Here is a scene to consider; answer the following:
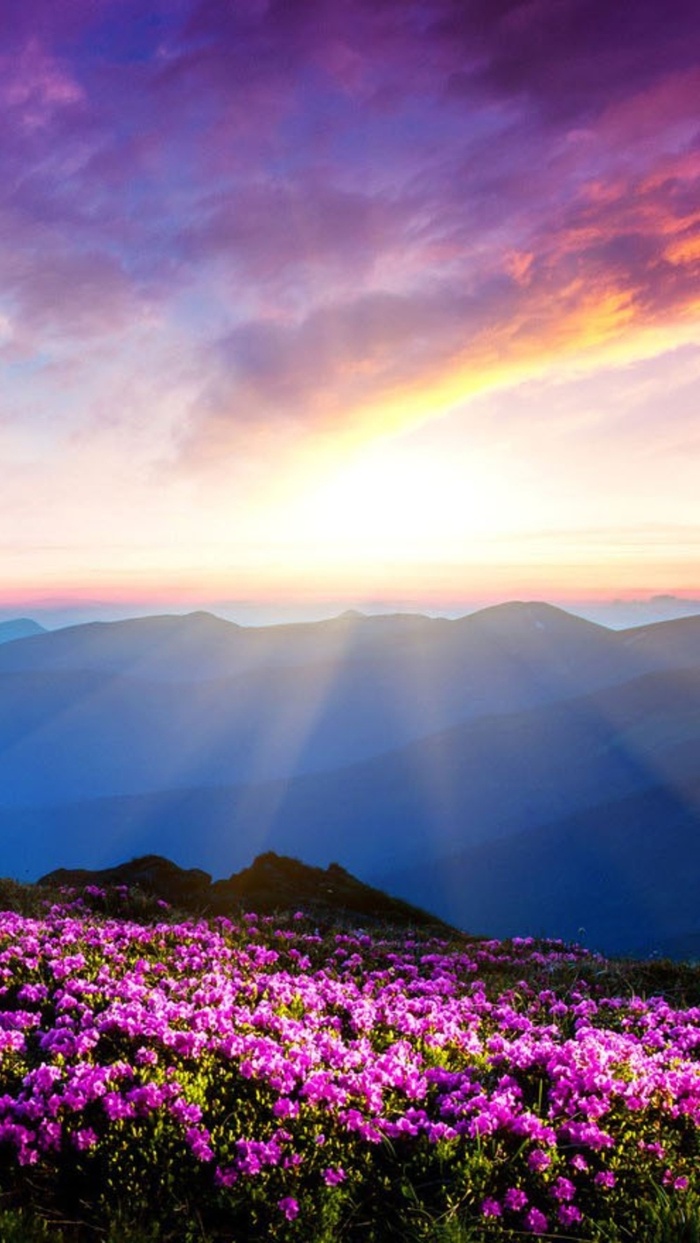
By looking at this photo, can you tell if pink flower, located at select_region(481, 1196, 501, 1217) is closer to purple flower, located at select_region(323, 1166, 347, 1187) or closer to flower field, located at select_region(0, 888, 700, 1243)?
flower field, located at select_region(0, 888, 700, 1243)

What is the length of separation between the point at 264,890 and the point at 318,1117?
14.2 m

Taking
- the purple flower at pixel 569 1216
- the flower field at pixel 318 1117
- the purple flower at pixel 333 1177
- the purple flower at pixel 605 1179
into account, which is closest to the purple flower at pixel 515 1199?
the flower field at pixel 318 1117

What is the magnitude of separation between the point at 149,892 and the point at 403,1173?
1424 centimetres

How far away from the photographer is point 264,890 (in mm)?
20453

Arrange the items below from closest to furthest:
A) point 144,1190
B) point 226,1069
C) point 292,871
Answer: point 144,1190, point 226,1069, point 292,871

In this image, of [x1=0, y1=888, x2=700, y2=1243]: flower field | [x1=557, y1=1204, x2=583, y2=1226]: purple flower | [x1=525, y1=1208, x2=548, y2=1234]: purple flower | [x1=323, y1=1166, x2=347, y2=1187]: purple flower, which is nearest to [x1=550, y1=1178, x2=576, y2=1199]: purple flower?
[x1=0, y1=888, x2=700, y2=1243]: flower field

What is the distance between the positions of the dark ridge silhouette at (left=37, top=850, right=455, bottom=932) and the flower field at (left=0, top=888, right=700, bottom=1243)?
30.4ft

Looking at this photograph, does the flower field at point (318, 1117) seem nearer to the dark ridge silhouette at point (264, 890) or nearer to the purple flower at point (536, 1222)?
the purple flower at point (536, 1222)

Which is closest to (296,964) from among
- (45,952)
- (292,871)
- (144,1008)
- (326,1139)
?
(45,952)

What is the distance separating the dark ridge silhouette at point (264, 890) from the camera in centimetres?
1912

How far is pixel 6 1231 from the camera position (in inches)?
211

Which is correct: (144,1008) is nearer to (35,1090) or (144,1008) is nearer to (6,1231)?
(35,1090)

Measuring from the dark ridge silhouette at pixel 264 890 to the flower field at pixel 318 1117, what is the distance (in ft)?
30.4

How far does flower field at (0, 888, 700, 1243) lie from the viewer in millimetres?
5883
